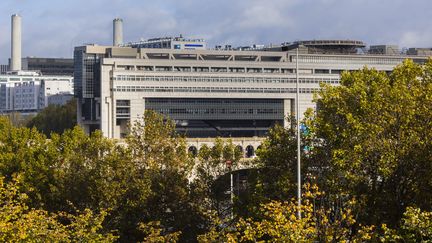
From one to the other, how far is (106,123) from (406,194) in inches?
5533

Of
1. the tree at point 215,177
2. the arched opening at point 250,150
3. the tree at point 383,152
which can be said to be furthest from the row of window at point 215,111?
the tree at point 383,152

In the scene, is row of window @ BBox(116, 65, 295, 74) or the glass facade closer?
row of window @ BBox(116, 65, 295, 74)

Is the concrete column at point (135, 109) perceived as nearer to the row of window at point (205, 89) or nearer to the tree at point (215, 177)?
the row of window at point (205, 89)

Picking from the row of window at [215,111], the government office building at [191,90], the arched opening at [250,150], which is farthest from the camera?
the row of window at [215,111]

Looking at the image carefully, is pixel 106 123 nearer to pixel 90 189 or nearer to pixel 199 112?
pixel 199 112

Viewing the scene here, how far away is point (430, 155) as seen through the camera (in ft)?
163

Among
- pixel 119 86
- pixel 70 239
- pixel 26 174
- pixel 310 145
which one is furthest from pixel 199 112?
pixel 70 239

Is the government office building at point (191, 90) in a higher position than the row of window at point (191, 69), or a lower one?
lower

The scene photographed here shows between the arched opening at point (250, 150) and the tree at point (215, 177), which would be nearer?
the tree at point (215, 177)

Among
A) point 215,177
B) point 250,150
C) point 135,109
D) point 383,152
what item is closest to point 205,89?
point 135,109

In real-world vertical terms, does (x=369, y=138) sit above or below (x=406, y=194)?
above

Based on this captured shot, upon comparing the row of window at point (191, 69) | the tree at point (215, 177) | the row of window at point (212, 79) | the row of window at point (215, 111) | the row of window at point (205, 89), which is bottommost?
the tree at point (215, 177)

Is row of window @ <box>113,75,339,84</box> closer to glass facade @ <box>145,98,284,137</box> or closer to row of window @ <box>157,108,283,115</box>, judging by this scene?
glass facade @ <box>145,98,284,137</box>

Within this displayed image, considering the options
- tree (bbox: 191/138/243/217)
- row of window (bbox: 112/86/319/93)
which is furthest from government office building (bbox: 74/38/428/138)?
tree (bbox: 191/138/243/217)
